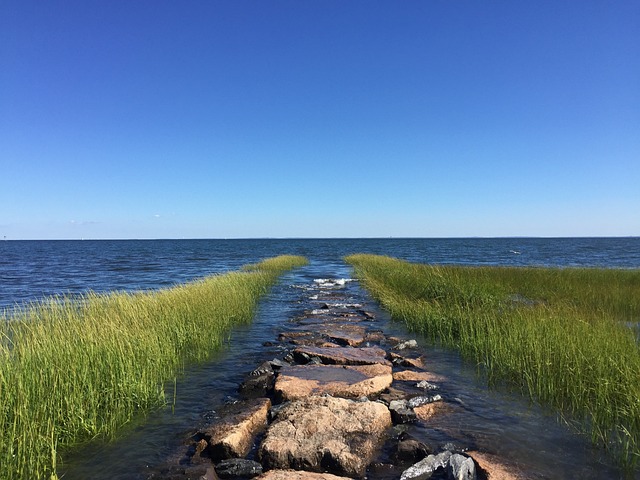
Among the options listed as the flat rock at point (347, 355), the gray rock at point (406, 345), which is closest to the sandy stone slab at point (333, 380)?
the flat rock at point (347, 355)

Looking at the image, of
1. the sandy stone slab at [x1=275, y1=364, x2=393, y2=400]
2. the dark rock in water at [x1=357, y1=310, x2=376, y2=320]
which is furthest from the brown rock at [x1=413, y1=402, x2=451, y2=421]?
the dark rock in water at [x1=357, y1=310, x2=376, y2=320]

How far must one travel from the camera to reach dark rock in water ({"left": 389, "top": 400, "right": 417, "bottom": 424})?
6.95 metres

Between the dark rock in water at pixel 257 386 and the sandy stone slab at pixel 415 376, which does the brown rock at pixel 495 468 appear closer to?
the sandy stone slab at pixel 415 376

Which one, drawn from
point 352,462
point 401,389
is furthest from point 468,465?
point 401,389

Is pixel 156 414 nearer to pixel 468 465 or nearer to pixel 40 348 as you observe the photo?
pixel 40 348

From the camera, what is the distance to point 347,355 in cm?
1061

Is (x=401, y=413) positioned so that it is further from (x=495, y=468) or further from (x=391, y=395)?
(x=495, y=468)

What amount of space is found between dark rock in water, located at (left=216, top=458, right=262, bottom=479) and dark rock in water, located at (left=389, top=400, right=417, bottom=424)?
2.69m

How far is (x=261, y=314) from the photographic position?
1844cm

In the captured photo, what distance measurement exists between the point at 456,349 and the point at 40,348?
1030 centimetres

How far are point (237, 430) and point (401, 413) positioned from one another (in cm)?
287

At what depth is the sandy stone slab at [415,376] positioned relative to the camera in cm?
920

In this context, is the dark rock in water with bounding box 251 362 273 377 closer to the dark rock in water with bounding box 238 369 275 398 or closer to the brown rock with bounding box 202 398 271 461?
the dark rock in water with bounding box 238 369 275 398

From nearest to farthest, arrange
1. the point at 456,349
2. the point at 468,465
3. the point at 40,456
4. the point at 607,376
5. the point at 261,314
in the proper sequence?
the point at 40,456, the point at 468,465, the point at 607,376, the point at 456,349, the point at 261,314
